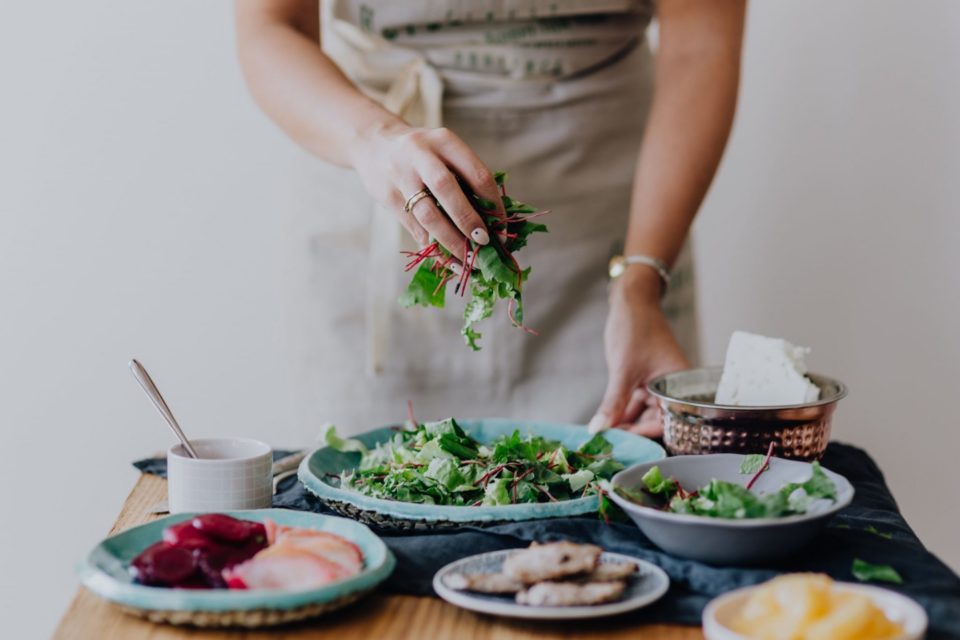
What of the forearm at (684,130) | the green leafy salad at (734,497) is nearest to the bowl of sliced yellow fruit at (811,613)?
the green leafy salad at (734,497)

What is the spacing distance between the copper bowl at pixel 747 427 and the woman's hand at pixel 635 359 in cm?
22

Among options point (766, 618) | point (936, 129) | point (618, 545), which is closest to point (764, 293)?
point (936, 129)

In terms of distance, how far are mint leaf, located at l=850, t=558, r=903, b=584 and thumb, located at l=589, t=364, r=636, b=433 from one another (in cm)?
60

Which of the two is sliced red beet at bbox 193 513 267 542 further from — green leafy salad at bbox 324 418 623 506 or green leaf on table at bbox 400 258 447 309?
green leaf on table at bbox 400 258 447 309

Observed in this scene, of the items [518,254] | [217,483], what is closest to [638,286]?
[518,254]

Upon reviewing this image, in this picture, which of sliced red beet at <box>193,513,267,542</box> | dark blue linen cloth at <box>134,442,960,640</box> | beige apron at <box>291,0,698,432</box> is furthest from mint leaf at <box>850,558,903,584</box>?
beige apron at <box>291,0,698,432</box>

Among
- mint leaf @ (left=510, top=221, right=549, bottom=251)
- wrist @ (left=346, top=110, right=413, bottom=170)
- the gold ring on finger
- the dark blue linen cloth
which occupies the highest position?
wrist @ (left=346, top=110, right=413, bottom=170)

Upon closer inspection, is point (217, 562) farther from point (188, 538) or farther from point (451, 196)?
point (451, 196)

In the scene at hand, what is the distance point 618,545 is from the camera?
0.98 m

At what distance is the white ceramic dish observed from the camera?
73 centimetres

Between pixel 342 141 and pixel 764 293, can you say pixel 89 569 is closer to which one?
pixel 342 141

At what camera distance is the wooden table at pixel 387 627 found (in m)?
0.82

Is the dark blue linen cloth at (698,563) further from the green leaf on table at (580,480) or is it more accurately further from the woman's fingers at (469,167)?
the woman's fingers at (469,167)

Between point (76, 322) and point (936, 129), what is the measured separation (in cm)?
248
